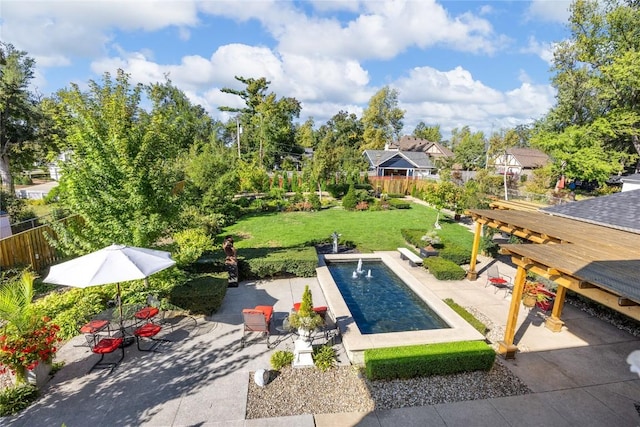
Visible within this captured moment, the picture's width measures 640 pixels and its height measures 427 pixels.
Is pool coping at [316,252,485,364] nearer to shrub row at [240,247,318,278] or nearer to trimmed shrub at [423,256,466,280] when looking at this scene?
shrub row at [240,247,318,278]

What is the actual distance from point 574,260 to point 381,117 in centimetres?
6811

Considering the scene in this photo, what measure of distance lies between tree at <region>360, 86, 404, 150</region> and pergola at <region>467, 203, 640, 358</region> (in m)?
59.1

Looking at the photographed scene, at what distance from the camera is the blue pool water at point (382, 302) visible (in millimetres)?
9461

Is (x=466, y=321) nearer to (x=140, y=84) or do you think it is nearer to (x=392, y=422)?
(x=392, y=422)

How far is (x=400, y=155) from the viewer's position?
45.9 m

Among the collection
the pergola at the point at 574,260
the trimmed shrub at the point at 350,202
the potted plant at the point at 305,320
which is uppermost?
the pergola at the point at 574,260

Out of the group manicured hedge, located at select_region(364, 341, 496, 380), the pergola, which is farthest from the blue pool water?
the pergola

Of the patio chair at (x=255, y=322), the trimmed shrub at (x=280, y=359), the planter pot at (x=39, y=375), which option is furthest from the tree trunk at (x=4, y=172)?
the trimmed shrub at (x=280, y=359)

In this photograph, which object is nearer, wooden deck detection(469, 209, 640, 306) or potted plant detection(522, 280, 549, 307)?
wooden deck detection(469, 209, 640, 306)

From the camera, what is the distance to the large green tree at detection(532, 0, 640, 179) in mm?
24969

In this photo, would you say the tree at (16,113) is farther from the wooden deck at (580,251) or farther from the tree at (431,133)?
the tree at (431,133)

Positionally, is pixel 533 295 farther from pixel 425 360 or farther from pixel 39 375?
pixel 39 375

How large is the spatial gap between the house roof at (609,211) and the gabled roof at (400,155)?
33165 mm

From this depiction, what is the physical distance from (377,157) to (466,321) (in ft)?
131
